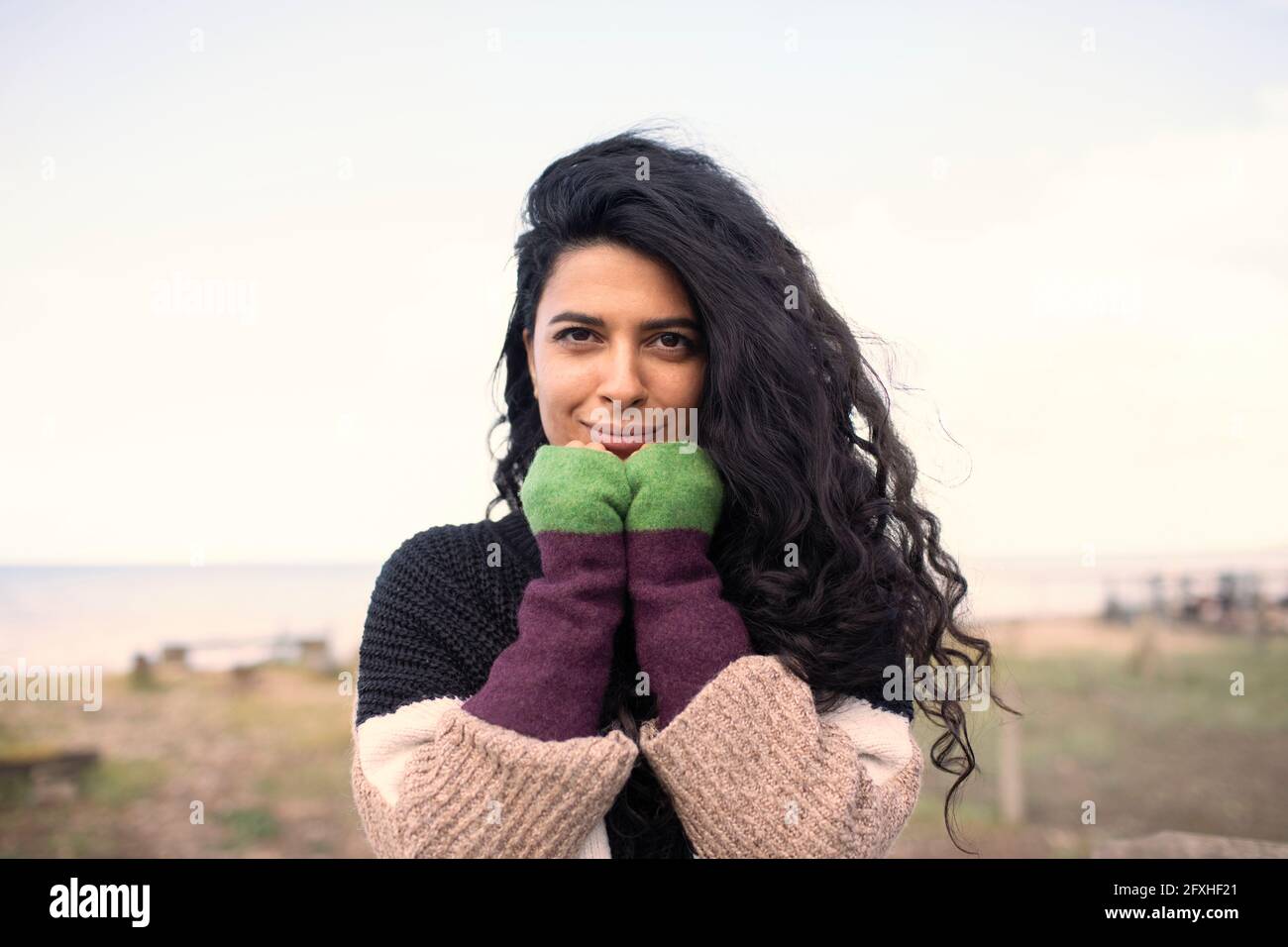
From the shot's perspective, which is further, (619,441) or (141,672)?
(141,672)

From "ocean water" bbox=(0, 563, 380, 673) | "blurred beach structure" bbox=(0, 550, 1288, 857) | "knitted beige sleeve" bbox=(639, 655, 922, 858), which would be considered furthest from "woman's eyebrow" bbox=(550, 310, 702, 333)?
"ocean water" bbox=(0, 563, 380, 673)

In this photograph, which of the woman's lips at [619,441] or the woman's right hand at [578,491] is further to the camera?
the woman's lips at [619,441]

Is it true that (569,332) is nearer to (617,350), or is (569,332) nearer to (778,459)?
(617,350)

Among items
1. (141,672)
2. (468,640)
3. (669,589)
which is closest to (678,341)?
(669,589)

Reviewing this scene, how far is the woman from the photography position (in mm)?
1663

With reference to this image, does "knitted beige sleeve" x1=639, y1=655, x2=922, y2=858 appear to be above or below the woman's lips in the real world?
below

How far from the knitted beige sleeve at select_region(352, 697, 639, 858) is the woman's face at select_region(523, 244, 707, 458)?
25.1 inches

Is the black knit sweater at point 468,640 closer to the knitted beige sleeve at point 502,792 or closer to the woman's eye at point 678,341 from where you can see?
the knitted beige sleeve at point 502,792

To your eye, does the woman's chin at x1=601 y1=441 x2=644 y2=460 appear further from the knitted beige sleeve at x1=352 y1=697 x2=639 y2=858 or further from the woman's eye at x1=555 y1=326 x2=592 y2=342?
the knitted beige sleeve at x1=352 y1=697 x2=639 y2=858

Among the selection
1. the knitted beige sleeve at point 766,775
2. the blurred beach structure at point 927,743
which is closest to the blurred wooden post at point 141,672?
the blurred beach structure at point 927,743

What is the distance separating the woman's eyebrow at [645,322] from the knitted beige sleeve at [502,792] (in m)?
0.81

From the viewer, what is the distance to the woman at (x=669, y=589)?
65.5 inches

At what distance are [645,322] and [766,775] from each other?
3.00 feet

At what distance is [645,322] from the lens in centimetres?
200
